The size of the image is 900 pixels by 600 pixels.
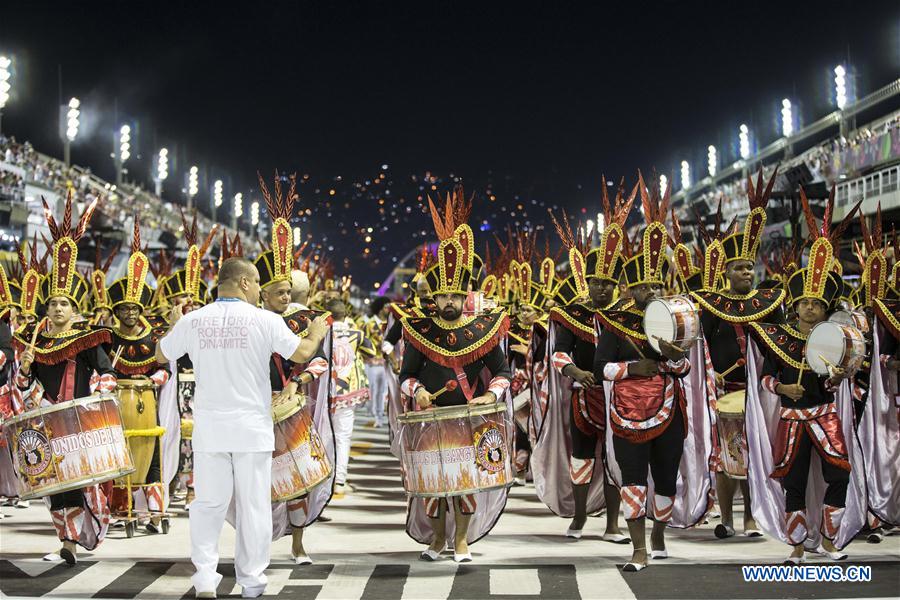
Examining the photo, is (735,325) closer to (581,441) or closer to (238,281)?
(581,441)

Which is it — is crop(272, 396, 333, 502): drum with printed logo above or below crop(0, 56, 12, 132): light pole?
below

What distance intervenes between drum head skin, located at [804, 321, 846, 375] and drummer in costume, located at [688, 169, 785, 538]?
4.55 ft

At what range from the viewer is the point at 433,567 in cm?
806

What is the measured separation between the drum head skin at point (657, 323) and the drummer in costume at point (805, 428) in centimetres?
99

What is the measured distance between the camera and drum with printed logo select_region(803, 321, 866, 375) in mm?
7824

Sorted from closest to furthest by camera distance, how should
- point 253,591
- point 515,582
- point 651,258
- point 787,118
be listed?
point 253,591 → point 515,582 → point 651,258 → point 787,118

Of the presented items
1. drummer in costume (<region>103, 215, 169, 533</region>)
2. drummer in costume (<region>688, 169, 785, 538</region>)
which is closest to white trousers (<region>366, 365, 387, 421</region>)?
drummer in costume (<region>103, 215, 169, 533</region>)

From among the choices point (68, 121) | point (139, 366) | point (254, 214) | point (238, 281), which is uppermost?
point (68, 121)

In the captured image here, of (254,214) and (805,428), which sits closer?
(805,428)

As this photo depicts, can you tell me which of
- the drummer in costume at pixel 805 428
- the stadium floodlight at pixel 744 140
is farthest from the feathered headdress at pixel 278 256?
the stadium floodlight at pixel 744 140

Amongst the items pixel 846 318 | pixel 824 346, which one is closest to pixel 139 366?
pixel 824 346

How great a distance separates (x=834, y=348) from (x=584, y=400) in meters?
2.35

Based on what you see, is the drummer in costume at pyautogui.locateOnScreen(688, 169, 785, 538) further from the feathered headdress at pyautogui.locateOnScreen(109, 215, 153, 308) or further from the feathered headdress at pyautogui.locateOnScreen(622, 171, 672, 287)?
the feathered headdress at pyautogui.locateOnScreen(109, 215, 153, 308)

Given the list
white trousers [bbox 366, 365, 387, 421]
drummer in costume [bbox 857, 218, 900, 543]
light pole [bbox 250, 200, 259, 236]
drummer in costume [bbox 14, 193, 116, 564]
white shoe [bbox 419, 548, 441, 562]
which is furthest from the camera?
light pole [bbox 250, 200, 259, 236]
